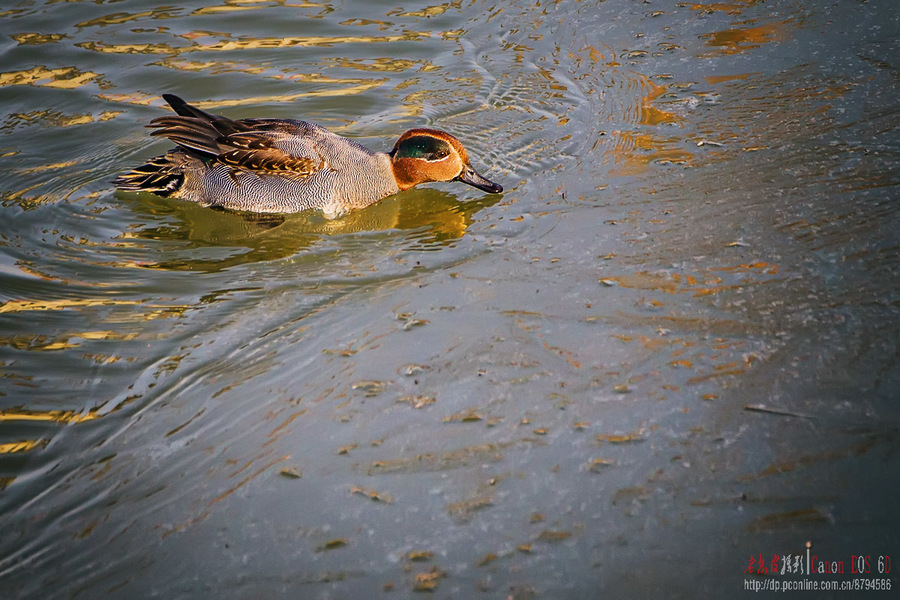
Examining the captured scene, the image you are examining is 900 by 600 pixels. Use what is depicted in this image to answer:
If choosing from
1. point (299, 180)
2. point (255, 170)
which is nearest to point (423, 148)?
point (299, 180)

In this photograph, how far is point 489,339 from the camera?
4484 millimetres

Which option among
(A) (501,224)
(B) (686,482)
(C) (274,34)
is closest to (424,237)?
(A) (501,224)

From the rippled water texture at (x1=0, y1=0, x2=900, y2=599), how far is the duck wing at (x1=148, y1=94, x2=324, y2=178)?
1.43 ft

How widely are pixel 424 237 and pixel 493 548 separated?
9.65 ft

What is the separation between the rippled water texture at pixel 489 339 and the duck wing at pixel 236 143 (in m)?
0.44

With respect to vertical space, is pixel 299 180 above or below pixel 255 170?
below

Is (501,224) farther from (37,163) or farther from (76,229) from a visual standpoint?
(37,163)

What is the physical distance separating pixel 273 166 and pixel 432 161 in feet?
3.90

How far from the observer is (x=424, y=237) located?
5.84 metres

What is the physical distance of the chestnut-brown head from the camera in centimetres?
626

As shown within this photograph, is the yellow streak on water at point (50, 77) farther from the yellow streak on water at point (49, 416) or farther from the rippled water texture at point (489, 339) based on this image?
the yellow streak on water at point (49, 416)

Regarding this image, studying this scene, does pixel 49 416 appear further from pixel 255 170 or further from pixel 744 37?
pixel 744 37

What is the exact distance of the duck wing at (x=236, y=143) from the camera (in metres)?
6.32

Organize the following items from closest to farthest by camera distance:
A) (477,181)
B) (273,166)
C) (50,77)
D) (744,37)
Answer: (477,181)
(273,166)
(744,37)
(50,77)
